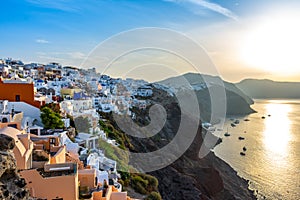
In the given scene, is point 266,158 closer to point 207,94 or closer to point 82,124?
point 82,124

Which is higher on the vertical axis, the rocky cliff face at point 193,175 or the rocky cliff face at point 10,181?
the rocky cliff face at point 10,181

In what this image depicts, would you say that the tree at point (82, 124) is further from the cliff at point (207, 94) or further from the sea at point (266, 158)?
the cliff at point (207, 94)

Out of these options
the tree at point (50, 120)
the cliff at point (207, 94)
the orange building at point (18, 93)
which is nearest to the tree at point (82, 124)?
the orange building at point (18, 93)

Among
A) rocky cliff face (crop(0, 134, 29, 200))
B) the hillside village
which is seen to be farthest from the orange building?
rocky cliff face (crop(0, 134, 29, 200))

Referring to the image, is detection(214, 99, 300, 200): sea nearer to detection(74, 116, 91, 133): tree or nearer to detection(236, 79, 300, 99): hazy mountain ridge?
detection(74, 116, 91, 133): tree

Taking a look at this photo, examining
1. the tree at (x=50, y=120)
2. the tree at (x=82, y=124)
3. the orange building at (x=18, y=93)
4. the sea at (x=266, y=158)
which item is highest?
the orange building at (x=18, y=93)

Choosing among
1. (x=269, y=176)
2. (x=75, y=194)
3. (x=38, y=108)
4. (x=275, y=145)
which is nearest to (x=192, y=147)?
(x=269, y=176)

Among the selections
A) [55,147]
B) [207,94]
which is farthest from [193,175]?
[207,94]
